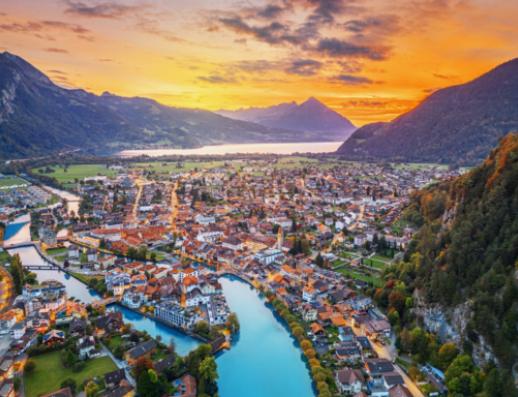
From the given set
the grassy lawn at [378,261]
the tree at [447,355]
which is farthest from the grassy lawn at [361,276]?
the tree at [447,355]

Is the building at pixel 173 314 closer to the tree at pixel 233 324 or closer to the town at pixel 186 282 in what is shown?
the town at pixel 186 282

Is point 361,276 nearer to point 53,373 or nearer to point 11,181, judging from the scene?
point 53,373

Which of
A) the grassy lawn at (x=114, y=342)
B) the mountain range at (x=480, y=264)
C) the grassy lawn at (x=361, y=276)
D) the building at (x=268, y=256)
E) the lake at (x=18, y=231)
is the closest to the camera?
the mountain range at (x=480, y=264)

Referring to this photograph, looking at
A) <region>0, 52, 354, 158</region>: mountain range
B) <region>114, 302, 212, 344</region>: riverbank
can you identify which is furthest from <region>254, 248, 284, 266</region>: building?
<region>0, 52, 354, 158</region>: mountain range

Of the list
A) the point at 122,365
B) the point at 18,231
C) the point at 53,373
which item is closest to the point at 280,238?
the point at 122,365

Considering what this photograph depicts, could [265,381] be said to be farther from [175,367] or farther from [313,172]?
[313,172]

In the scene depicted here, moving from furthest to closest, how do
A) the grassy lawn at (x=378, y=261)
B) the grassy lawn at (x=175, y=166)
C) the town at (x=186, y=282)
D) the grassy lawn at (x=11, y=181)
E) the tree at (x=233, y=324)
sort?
the grassy lawn at (x=175, y=166), the grassy lawn at (x=11, y=181), the grassy lawn at (x=378, y=261), the tree at (x=233, y=324), the town at (x=186, y=282)
